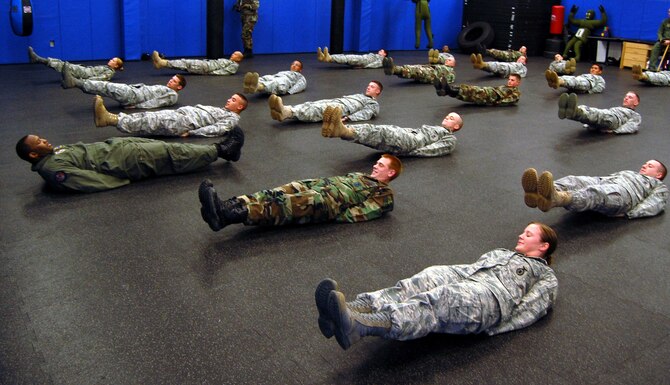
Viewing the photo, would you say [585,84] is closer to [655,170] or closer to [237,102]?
[655,170]

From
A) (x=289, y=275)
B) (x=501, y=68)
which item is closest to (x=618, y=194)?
(x=289, y=275)

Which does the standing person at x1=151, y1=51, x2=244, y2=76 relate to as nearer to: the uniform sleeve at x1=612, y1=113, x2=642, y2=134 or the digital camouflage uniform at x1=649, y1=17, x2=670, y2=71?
the uniform sleeve at x1=612, y1=113, x2=642, y2=134

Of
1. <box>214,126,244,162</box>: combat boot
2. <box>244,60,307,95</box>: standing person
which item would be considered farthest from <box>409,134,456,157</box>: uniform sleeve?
<box>244,60,307,95</box>: standing person

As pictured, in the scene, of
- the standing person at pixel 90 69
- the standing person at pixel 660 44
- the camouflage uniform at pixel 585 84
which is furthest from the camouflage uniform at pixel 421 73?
the standing person at pixel 660 44

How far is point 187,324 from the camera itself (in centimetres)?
258

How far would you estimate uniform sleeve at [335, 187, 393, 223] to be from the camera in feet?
12.2

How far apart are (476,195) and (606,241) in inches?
39.0

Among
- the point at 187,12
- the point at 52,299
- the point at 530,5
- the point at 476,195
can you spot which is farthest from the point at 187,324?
the point at 530,5

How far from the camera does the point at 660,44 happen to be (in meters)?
10.9

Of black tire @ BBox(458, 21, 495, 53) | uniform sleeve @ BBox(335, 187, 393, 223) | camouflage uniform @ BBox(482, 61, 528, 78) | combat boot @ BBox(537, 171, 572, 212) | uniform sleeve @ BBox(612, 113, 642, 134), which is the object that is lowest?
uniform sleeve @ BBox(335, 187, 393, 223)

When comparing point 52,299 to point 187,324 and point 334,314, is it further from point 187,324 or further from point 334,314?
point 334,314

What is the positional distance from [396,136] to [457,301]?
8.78 feet

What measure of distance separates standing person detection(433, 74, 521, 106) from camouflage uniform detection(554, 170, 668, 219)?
3335 mm

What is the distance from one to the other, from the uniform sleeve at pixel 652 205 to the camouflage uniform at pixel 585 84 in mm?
4542
